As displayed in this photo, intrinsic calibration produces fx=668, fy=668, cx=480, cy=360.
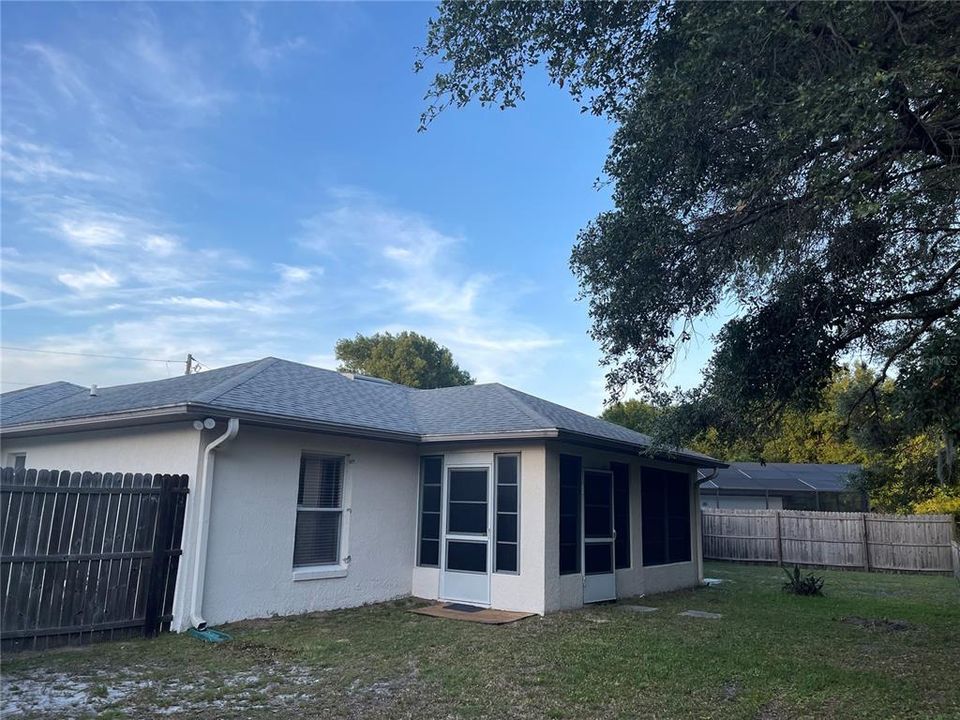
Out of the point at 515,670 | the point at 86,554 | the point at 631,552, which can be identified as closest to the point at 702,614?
the point at 631,552

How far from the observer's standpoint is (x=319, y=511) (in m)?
9.56

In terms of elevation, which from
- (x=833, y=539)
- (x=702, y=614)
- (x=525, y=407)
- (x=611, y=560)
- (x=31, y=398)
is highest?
(x=31, y=398)

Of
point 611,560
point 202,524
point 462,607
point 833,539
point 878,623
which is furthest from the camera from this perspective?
point 833,539

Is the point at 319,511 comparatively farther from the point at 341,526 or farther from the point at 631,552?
the point at 631,552

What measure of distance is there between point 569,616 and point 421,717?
16.1ft

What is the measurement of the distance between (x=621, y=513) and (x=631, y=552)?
790mm

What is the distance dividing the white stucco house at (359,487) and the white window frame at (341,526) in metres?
0.02

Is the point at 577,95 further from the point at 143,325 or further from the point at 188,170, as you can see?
the point at 143,325

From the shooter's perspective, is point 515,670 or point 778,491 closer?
point 515,670

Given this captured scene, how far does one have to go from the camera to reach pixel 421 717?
195 inches

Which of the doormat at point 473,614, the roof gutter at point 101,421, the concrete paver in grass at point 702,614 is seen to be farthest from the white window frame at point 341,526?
the concrete paver in grass at point 702,614

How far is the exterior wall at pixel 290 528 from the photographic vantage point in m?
8.33

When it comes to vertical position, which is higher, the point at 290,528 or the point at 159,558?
the point at 290,528

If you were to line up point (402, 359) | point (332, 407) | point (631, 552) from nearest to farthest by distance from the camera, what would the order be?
point (332, 407) < point (631, 552) < point (402, 359)
